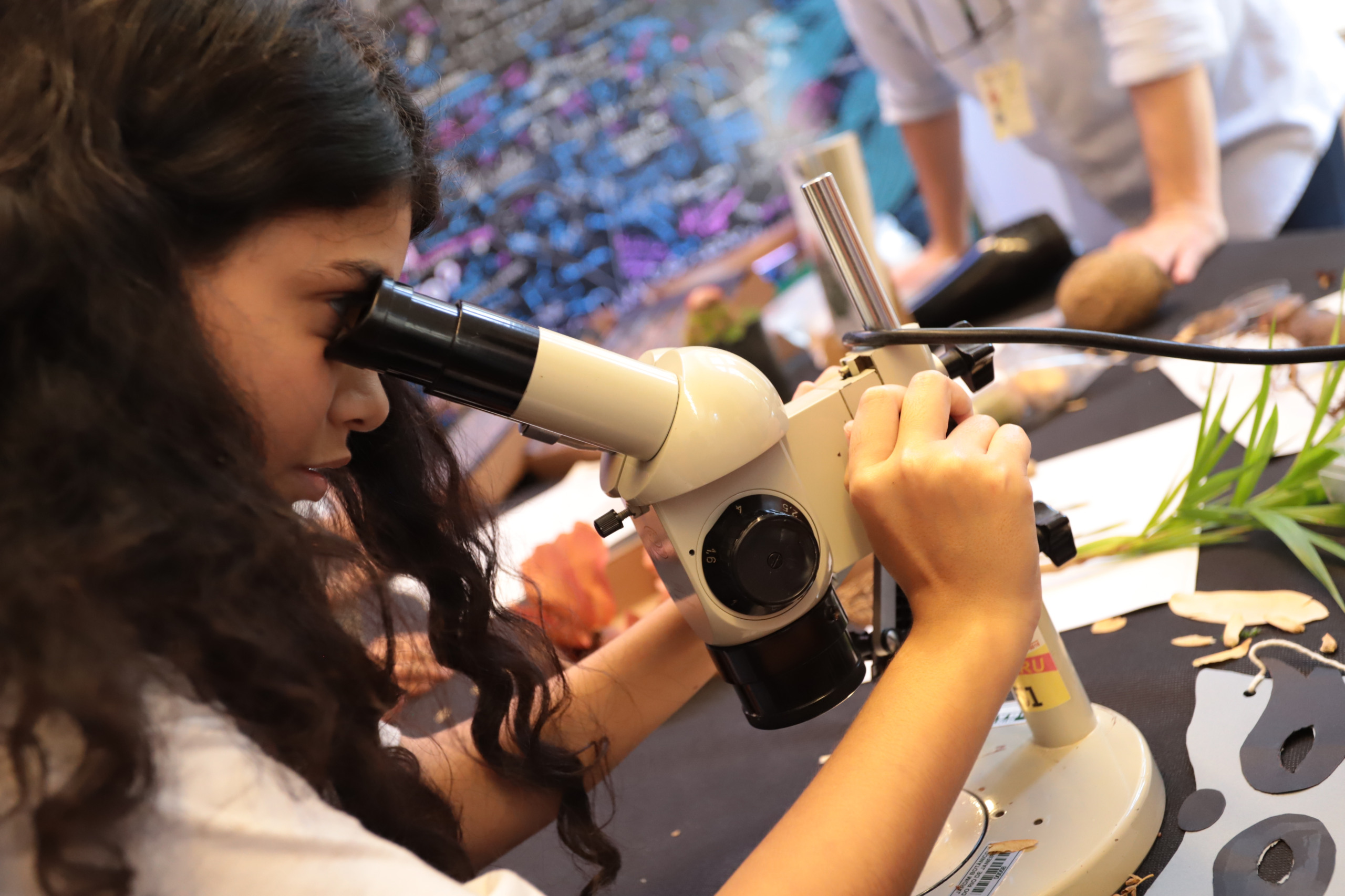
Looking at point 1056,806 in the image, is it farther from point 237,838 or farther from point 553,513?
point 553,513

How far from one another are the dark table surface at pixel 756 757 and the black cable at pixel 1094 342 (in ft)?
0.65

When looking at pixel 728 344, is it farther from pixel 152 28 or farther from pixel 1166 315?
pixel 152 28

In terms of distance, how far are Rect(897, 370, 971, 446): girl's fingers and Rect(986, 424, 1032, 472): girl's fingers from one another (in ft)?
0.09

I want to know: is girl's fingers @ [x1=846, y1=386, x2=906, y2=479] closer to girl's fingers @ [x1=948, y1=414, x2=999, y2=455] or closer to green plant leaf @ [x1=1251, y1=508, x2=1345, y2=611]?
girl's fingers @ [x1=948, y1=414, x2=999, y2=455]

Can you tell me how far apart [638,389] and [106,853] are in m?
0.32

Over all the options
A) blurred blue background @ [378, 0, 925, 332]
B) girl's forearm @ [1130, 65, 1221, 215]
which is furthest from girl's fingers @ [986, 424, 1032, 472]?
blurred blue background @ [378, 0, 925, 332]

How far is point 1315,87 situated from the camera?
177 cm

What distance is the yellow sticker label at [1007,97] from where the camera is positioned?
1826 mm

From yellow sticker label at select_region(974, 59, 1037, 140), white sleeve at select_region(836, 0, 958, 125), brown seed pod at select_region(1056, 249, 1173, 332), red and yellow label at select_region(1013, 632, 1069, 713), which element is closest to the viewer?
red and yellow label at select_region(1013, 632, 1069, 713)

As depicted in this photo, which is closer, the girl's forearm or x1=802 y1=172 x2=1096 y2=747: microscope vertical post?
x1=802 y1=172 x2=1096 y2=747: microscope vertical post

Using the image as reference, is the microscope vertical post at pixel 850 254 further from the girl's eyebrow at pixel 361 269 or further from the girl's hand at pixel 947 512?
the girl's eyebrow at pixel 361 269

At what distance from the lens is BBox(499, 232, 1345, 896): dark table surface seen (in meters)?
0.67

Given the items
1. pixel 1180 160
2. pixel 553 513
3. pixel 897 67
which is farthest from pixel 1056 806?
pixel 897 67

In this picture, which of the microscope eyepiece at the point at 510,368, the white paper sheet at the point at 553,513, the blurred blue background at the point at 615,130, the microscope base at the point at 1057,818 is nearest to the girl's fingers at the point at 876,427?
the microscope eyepiece at the point at 510,368
